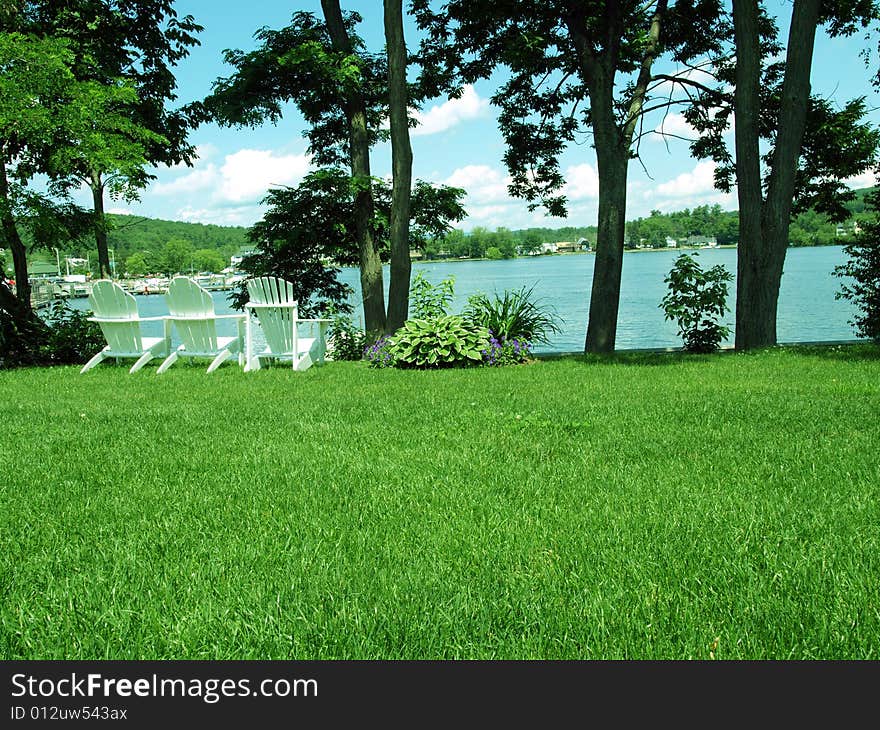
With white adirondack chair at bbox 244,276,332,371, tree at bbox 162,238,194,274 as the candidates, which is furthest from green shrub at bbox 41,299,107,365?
tree at bbox 162,238,194,274

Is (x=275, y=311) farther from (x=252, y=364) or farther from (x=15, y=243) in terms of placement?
(x=15, y=243)

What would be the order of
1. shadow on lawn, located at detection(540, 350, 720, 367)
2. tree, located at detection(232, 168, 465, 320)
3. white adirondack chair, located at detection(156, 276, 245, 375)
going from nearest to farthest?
shadow on lawn, located at detection(540, 350, 720, 367) < white adirondack chair, located at detection(156, 276, 245, 375) < tree, located at detection(232, 168, 465, 320)

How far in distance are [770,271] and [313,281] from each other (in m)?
8.64

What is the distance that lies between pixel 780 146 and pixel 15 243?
1229cm

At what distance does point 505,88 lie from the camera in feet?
46.5

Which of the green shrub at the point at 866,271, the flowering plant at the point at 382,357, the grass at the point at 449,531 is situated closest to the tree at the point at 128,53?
the flowering plant at the point at 382,357

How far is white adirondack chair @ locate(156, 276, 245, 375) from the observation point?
958 centimetres

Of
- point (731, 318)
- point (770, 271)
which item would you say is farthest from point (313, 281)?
point (731, 318)

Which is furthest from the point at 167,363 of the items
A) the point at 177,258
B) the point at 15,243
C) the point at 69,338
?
the point at 177,258

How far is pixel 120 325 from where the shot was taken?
991 cm

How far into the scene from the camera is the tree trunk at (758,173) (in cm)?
1103

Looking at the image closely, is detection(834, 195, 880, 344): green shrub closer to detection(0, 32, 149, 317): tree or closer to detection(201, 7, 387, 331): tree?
detection(201, 7, 387, 331): tree

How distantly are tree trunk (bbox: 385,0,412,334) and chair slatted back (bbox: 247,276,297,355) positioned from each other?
2042 millimetres

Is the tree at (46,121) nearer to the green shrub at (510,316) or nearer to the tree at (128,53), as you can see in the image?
the tree at (128,53)
